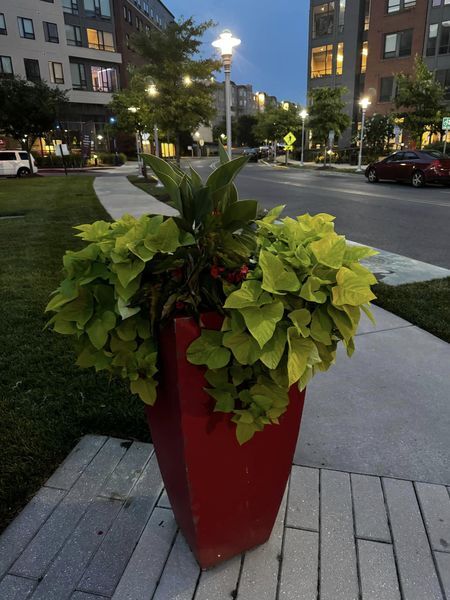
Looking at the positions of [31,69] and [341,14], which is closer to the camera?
[31,69]

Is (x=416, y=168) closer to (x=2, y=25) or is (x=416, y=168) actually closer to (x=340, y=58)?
(x=340, y=58)

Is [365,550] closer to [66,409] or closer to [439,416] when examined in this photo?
[439,416]

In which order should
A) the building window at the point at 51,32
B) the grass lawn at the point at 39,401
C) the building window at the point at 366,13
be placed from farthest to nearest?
1. the building window at the point at 366,13
2. the building window at the point at 51,32
3. the grass lawn at the point at 39,401

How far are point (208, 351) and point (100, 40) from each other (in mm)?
60879

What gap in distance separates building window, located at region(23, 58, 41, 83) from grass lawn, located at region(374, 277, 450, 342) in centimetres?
5065

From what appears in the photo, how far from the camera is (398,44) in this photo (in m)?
41.6

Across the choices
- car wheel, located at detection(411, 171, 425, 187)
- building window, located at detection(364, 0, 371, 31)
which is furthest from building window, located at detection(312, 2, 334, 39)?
car wheel, located at detection(411, 171, 425, 187)

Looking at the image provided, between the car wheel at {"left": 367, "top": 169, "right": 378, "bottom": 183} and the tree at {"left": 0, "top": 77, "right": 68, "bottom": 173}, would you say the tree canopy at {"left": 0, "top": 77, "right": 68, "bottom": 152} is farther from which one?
the car wheel at {"left": 367, "top": 169, "right": 378, "bottom": 183}

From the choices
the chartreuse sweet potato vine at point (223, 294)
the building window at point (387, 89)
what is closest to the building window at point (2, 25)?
the building window at point (387, 89)

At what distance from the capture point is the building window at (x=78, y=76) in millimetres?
51031

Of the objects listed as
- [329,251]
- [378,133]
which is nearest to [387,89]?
[378,133]

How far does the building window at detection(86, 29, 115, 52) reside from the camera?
5194 cm

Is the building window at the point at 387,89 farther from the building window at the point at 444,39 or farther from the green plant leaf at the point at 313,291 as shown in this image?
the green plant leaf at the point at 313,291

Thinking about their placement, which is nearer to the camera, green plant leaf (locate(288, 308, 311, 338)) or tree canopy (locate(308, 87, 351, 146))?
green plant leaf (locate(288, 308, 311, 338))
